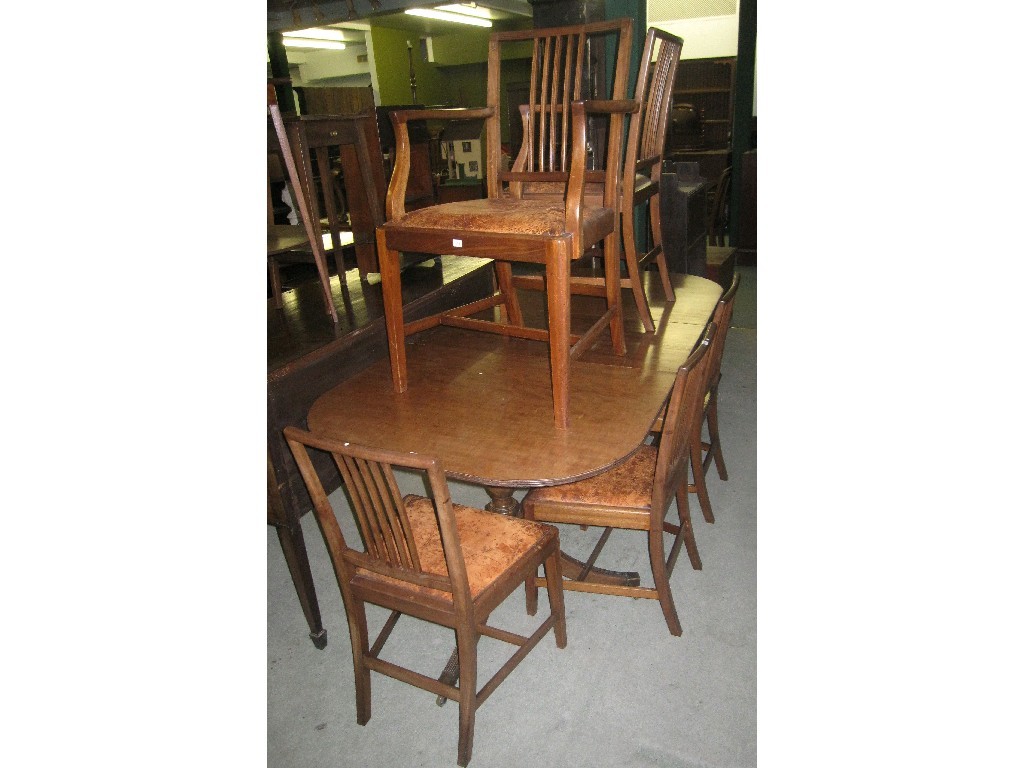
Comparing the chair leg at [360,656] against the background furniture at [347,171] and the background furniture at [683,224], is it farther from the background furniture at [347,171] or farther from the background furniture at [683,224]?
the background furniture at [683,224]

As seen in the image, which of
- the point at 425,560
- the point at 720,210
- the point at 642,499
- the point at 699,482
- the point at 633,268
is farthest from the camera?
the point at 720,210

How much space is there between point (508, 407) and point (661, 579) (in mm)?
625

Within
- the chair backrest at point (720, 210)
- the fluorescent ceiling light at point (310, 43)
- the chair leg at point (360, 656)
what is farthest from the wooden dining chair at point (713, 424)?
the fluorescent ceiling light at point (310, 43)

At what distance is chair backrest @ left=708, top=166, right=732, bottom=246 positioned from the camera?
5554 mm

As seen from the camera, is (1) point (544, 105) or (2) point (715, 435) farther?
(2) point (715, 435)

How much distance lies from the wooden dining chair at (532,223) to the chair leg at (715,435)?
0.55 metres

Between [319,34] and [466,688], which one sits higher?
[319,34]

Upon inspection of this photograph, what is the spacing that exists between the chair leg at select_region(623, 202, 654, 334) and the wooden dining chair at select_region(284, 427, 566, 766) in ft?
3.47

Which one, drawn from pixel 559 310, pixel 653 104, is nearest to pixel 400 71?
pixel 653 104

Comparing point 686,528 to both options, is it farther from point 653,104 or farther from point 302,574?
point 653,104

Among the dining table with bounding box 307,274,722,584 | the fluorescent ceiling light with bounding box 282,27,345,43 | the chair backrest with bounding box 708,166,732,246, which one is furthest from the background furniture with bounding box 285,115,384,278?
the fluorescent ceiling light with bounding box 282,27,345,43

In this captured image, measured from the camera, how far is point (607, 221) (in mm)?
1988

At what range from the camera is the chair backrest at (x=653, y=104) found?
7.18 ft

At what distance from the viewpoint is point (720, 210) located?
574 centimetres
